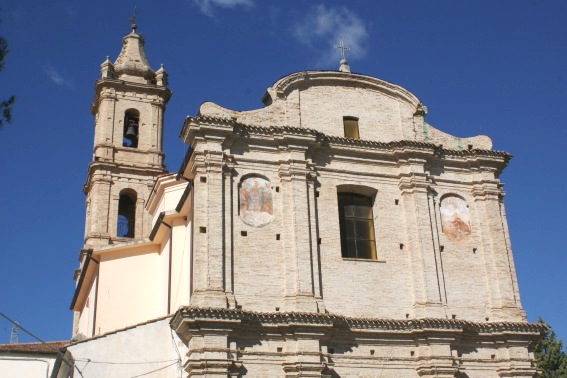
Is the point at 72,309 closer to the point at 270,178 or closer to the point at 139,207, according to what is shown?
the point at 139,207

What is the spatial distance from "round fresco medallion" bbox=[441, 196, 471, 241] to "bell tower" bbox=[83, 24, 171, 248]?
13.3 meters

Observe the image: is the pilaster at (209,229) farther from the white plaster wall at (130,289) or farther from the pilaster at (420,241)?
the pilaster at (420,241)

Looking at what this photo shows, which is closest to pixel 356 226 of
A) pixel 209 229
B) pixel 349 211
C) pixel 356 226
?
pixel 356 226

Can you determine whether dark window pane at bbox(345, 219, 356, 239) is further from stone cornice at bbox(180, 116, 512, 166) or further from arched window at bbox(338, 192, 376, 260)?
stone cornice at bbox(180, 116, 512, 166)

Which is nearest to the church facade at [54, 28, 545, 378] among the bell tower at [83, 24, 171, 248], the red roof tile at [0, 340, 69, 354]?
the red roof tile at [0, 340, 69, 354]

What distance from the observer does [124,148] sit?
3159 centimetres

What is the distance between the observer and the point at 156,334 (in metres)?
17.8

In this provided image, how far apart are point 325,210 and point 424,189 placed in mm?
2899

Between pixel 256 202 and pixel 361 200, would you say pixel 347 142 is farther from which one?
pixel 256 202

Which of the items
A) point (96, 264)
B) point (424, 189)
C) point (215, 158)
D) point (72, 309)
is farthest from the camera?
point (72, 309)

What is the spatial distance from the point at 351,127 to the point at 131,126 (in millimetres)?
13772

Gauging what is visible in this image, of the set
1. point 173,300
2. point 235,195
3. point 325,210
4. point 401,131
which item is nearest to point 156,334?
point 173,300

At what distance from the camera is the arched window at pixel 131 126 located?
32406 millimetres

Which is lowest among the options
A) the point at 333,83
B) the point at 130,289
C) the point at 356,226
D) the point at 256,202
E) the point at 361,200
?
the point at 130,289
